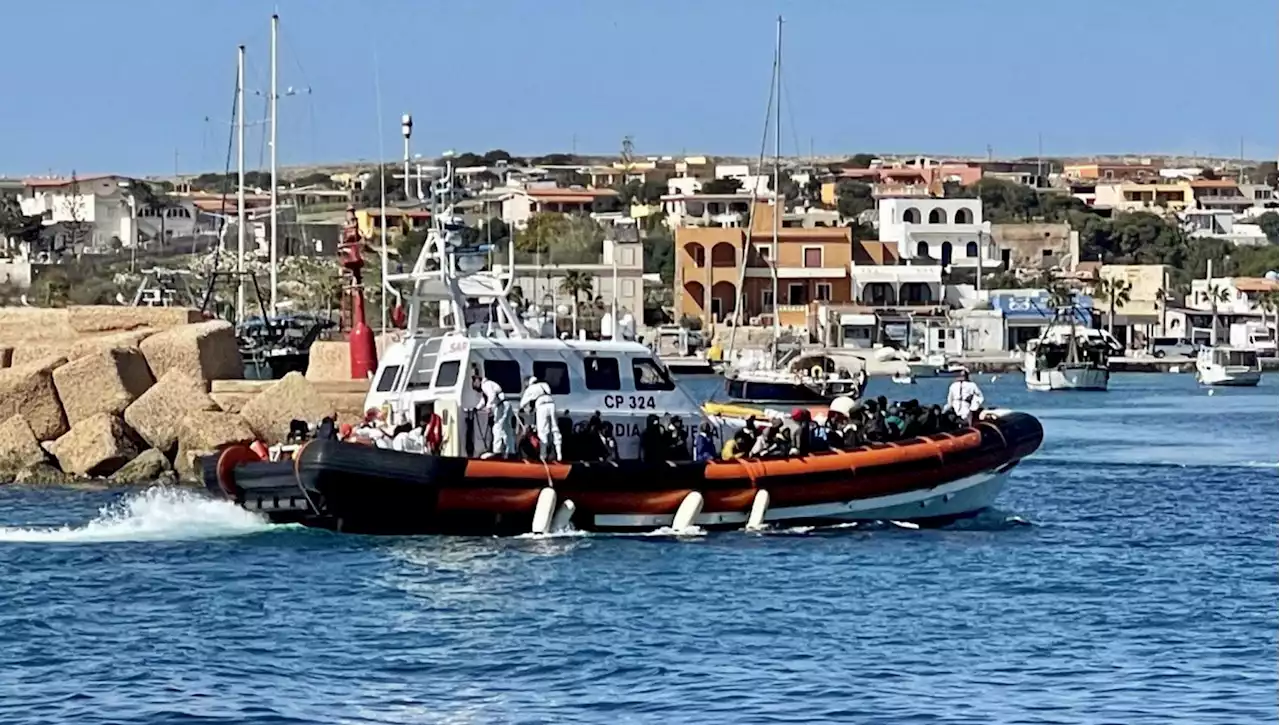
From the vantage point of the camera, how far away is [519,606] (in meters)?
20.8

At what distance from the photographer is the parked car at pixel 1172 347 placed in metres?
115

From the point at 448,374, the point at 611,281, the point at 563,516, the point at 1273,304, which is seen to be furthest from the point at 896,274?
the point at 563,516

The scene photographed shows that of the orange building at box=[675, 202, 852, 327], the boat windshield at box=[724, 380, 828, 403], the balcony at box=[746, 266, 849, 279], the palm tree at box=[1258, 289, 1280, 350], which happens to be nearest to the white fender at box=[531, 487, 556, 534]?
the boat windshield at box=[724, 380, 828, 403]

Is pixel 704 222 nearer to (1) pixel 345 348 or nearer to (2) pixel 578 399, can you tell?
(1) pixel 345 348

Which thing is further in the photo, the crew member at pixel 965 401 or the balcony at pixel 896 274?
the balcony at pixel 896 274

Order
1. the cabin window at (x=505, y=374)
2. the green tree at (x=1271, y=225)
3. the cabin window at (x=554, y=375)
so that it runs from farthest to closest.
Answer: the green tree at (x=1271, y=225) < the cabin window at (x=554, y=375) < the cabin window at (x=505, y=374)

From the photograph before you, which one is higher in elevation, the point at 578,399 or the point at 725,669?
the point at 578,399

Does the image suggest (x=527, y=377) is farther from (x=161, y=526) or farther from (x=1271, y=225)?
(x=1271, y=225)

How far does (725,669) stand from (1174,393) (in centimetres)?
6975

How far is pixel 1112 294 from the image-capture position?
385 ft

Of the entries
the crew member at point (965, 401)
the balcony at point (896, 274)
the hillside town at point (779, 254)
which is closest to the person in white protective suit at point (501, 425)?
the crew member at point (965, 401)

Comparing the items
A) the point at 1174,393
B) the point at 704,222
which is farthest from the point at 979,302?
the point at 1174,393

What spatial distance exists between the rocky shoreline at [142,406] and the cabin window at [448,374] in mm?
7383

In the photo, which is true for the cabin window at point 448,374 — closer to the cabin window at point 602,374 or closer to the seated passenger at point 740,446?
the cabin window at point 602,374
